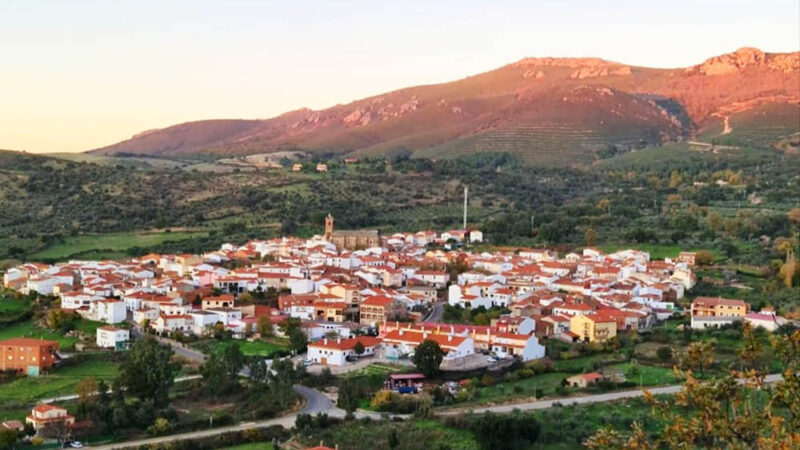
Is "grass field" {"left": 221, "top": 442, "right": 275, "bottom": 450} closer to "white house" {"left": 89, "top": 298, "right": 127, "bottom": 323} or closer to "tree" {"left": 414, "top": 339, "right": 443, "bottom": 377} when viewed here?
"tree" {"left": 414, "top": 339, "right": 443, "bottom": 377}

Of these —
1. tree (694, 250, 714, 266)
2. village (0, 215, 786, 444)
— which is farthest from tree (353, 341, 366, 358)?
tree (694, 250, 714, 266)

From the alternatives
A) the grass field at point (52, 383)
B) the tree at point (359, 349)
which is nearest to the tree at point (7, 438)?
the grass field at point (52, 383)

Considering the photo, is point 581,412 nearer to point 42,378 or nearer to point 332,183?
point 42,378

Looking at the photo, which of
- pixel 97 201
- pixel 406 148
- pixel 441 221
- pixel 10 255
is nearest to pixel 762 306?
pixel 441 221

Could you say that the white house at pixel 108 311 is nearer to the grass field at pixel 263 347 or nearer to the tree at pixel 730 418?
the grass field at pixel 263 347

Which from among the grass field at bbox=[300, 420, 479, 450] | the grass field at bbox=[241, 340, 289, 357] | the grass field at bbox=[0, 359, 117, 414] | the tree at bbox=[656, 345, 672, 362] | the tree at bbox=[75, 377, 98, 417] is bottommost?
the grass field at bbox=[241, 340, 289, 357]

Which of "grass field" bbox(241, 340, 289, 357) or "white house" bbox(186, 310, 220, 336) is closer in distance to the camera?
"grass field" bbox(241, 340, 289, 357)

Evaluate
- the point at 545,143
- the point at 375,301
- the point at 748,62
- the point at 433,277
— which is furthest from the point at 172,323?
the point at 748,62
